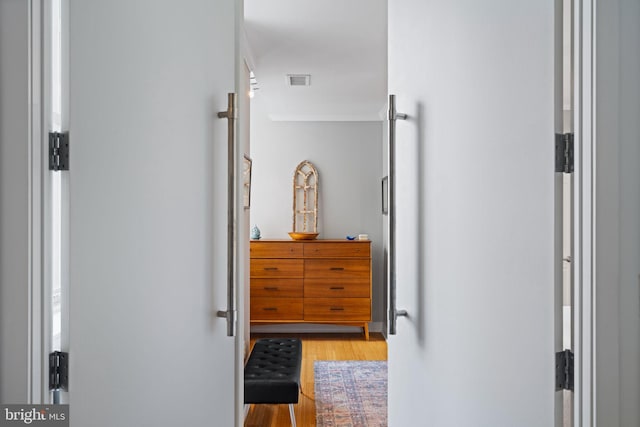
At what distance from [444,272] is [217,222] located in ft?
2.41

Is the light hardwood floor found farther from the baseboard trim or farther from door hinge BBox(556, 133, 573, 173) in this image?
door hinge BBox(556, 133, 573, 173)

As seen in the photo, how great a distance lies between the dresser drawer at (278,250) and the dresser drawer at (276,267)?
2.2 inches

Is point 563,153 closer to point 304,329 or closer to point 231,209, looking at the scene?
point 231,209

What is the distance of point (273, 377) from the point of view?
2.90 m

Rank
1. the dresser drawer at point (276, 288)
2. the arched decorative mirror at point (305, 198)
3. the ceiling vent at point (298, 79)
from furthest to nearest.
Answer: the arched decorative mirror at point (305, 198) → the dresser drawer at point (276, 288) → the ceiling vent at point (298, 79)

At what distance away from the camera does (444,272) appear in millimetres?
1371

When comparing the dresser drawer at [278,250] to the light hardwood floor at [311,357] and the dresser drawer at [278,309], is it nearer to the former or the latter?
the dresser drawer at [278,309]

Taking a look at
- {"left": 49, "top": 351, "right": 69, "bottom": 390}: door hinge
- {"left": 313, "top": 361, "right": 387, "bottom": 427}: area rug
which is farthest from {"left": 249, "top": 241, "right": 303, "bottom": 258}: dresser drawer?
{"left": 49, "top": 351, "right": 69, "bottom": 390}: door hinge

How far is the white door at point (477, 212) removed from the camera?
0.97m

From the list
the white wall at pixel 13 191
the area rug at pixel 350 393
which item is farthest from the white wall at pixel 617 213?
the area rug at pixel 350 393

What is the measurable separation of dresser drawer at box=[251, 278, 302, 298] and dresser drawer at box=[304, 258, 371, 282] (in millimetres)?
173

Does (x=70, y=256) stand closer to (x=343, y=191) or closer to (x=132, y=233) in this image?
(x=132, y=233)

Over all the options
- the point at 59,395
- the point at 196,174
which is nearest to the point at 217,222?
the point at 196,174

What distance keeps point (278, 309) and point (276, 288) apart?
24cm
